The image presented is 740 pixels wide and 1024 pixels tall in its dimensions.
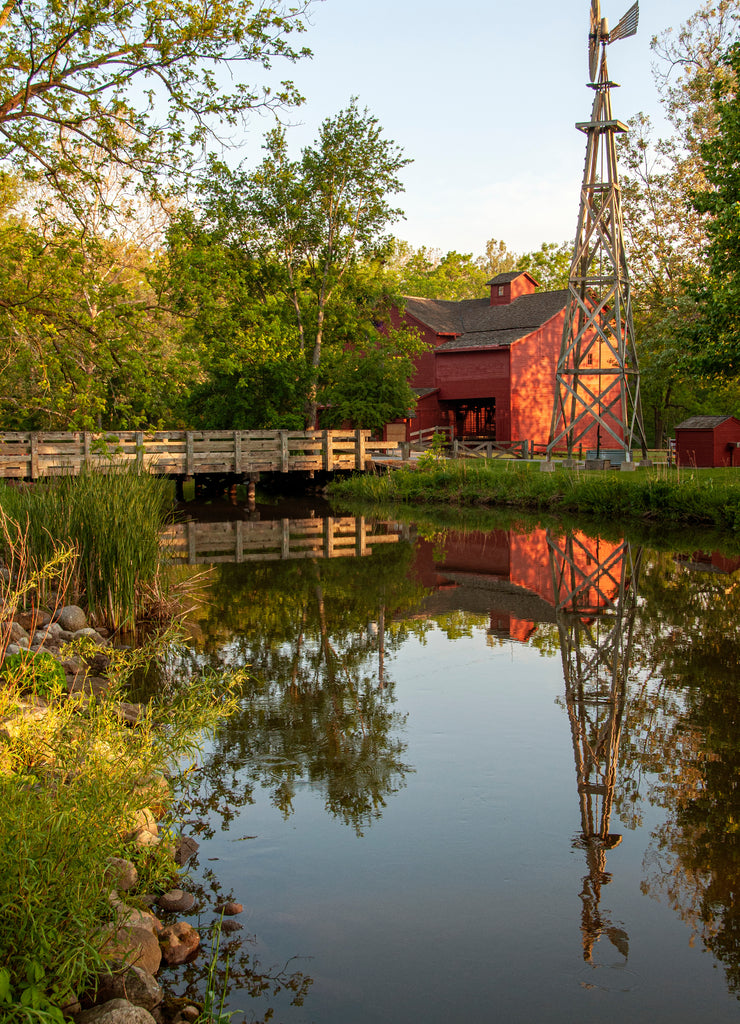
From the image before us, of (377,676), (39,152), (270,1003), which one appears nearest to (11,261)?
(39,152)

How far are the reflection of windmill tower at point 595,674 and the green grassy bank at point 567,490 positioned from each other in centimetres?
378

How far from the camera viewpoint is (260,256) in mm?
32719

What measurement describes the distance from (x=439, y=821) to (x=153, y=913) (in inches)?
75.9

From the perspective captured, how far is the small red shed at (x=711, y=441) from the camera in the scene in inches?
997

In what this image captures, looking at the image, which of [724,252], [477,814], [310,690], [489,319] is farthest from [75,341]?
[489,319]

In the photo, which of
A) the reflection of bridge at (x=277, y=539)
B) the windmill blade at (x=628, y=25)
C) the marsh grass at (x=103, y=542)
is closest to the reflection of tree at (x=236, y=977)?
the marsh grass at (x=103, y=542)

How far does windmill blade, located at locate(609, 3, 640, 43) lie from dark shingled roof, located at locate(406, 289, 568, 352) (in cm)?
1314

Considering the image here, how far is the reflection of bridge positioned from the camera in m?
17.6

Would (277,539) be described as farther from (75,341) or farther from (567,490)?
(75,341)

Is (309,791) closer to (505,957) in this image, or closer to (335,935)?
(335,935)

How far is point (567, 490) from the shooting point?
2341 centimetres

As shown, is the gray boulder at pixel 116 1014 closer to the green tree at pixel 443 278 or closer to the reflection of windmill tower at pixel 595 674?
the reflection of windmill tower at pixel 595 674

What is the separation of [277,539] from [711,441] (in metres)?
12.9

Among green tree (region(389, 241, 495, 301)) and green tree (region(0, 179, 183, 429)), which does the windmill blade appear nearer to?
green tree (region(0, 179, 183, 429))
